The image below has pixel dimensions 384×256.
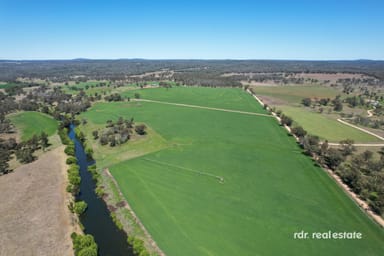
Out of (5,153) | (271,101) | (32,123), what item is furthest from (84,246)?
(271,101)

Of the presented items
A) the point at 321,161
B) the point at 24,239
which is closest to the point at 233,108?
the point at 321,161

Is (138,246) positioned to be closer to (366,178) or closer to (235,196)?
(235,196)

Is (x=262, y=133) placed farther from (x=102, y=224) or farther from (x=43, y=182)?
(x=43, y=182)

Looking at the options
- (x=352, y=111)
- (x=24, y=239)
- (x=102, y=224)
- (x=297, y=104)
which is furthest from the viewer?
(x=297, y=104)

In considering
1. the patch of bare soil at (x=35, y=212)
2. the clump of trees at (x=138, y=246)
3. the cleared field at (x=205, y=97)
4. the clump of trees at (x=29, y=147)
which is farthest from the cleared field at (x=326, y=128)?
the clump of trees at (x=29, y=147)

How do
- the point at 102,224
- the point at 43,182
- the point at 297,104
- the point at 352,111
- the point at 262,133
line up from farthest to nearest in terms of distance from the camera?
the point at 297,104
the point at 352,111
the point at 262,133
the point at 43,182
the point at 102,224
